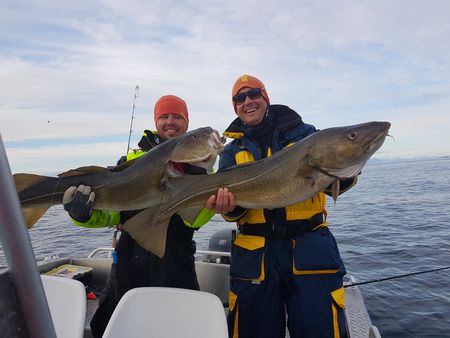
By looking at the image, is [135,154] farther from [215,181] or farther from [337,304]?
[337,304]

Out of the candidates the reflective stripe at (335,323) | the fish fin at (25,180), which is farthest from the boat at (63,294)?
the fish fin at (25,180)

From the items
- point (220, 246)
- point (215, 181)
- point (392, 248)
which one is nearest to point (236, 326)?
point (215, 181)

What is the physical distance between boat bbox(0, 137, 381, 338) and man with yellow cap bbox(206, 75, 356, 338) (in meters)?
0.74

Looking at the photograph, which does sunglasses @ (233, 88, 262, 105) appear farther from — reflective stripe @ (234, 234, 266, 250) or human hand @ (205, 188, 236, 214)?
reflective stripe @ (234, 234, 266, 250)

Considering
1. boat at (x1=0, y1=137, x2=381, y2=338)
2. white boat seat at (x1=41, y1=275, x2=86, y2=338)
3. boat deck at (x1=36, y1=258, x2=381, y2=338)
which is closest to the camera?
boat at (x1=0, y1=137, x2=381, y2=338)

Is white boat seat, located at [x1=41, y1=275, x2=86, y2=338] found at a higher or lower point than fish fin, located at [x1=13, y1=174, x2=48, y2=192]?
lower

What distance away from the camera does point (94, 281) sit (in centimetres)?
659

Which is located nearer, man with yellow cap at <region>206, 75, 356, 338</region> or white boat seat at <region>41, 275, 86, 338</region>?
white boat seat at <region>41, 275, 86, 338</region>

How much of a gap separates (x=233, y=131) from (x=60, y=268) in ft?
14.4

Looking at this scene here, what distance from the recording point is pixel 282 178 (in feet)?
10.5

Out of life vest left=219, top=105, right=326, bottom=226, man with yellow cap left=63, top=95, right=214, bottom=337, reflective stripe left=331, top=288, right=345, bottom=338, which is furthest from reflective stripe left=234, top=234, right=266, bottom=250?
reflective stripe left=331, top=288, right=345, bottom=338

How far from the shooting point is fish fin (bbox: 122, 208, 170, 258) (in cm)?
318

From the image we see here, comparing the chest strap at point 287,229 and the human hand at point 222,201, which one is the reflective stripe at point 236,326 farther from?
the human hand at point 222,201

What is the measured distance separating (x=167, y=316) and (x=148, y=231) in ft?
3.13
